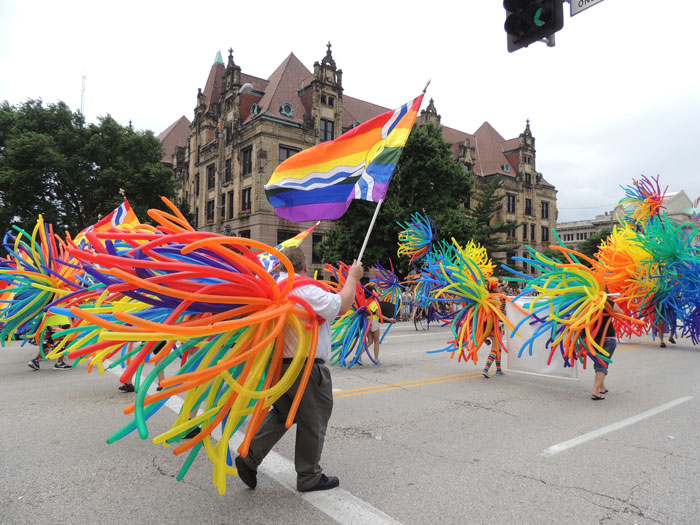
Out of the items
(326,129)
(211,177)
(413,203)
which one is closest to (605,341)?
(413,203)

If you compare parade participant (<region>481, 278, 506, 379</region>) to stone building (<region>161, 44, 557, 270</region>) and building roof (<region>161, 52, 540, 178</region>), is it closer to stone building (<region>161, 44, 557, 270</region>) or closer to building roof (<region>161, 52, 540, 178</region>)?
stone building (<region>161, 44, 557, 270</region>)

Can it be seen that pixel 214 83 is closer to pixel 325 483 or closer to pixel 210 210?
pixel 210 210

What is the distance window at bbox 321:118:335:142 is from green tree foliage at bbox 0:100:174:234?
12623 millimetres

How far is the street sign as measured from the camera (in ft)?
16.1

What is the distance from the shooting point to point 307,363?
3.12 meters

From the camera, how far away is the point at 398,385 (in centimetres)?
731

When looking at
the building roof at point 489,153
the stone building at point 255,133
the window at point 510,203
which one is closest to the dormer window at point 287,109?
the stone building at point 255,133

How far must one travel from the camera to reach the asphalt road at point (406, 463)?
3150 millimetres

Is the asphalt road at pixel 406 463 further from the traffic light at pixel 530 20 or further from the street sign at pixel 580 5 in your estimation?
the street sign at pixel 580 5

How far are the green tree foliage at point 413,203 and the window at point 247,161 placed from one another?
411 inches

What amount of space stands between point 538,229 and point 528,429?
173 feet

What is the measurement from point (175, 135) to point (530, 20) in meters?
50.7

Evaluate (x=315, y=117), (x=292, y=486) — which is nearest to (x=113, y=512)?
(x=292, y=486)

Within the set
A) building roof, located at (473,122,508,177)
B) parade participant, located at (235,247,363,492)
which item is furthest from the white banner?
building roof, located at (473,122,508,177)
